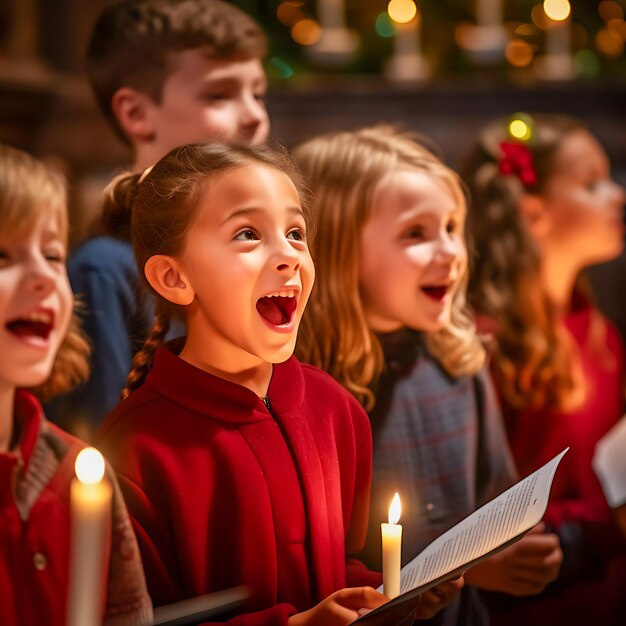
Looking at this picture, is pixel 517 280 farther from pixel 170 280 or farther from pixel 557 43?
pixel 557 43

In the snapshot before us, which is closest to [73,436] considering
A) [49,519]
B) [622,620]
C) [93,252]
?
[49,519]

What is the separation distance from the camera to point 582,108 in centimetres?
229

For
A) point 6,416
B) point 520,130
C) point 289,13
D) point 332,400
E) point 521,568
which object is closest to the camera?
point 6,416

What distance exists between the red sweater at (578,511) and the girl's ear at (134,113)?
0.67 meters

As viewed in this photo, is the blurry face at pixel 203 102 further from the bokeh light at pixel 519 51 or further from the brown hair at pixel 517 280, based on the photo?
the bokeh light at pixel 519 51

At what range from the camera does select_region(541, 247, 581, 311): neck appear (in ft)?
5.86

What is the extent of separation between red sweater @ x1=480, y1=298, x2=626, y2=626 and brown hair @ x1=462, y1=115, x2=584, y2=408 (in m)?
0.04

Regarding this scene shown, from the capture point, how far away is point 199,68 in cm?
115

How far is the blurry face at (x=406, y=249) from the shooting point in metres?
1.10

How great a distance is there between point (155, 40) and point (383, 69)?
141 centimetres

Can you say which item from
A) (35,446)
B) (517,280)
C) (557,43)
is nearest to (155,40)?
(35,446)

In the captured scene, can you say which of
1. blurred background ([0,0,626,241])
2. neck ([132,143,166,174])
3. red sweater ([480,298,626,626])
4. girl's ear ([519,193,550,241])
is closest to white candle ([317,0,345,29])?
blurred background ([0,0,626,241])

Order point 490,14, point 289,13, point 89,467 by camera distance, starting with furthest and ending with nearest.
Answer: point 289,13 < point 490,14 < point 89,467

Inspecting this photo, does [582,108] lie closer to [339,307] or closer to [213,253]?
[339,307]
